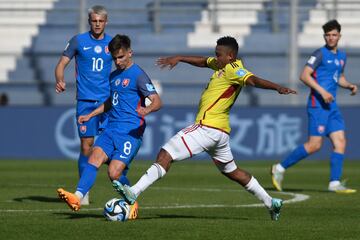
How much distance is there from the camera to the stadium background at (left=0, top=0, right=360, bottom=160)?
2436cm

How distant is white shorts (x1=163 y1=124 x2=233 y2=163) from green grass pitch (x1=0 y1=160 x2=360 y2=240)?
0.64 metres

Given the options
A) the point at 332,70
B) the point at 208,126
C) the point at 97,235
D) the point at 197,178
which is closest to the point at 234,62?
the point at 208,126

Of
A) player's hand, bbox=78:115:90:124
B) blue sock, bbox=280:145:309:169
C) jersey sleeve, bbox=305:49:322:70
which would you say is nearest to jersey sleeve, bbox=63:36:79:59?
player's hand, bbox=78:115:90:124

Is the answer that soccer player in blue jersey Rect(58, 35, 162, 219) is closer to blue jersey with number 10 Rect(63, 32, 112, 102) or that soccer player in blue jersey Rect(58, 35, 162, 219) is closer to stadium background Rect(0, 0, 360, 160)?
blue jersey with number 10 Rect(63, 32, 112, 102)

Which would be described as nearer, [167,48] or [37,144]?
[37,144]

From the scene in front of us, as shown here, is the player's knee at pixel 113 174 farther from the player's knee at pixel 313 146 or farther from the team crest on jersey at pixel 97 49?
the player's knee at pixel 313 146

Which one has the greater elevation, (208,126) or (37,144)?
(208,126)

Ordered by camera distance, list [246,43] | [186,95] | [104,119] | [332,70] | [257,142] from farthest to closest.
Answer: [246,43], [186,95], [257,142], [332,70], [104,119]

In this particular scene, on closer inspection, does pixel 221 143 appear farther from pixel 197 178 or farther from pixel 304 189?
pixel 197 178

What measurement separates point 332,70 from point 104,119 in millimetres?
3893

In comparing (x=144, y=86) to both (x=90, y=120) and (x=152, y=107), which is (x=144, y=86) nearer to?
(x=152, y=107)

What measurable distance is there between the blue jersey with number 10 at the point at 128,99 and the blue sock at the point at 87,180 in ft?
1.55

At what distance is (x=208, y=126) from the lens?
1066 cm

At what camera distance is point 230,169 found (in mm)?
10836
